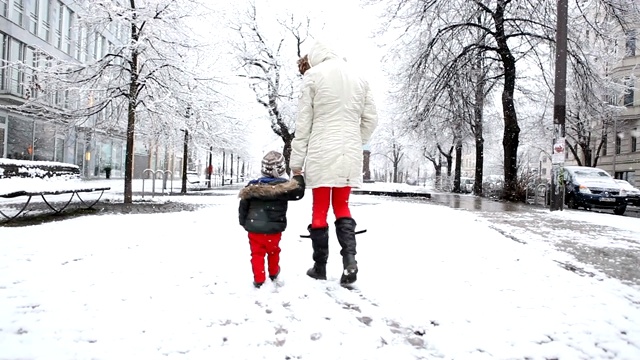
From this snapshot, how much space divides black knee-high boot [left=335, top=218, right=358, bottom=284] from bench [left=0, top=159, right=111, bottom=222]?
5.10 m

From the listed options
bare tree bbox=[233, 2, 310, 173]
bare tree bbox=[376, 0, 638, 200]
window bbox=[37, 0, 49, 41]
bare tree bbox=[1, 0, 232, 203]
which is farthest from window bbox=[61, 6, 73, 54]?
bare tree bbox=[376, 0, 638, 200]

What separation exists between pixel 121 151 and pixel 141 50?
97.0ft

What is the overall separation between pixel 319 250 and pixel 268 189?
673mm

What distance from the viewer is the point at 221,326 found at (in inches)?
91.7

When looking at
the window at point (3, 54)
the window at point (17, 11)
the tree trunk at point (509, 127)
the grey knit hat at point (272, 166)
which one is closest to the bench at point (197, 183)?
the window at point (3, 54)

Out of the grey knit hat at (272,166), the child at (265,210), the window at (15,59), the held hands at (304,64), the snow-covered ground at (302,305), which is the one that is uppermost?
the window at (15,59)

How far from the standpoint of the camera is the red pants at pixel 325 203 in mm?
3076

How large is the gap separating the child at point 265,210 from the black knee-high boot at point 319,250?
0.27 meters

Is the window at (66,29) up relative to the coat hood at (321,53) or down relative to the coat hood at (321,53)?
up

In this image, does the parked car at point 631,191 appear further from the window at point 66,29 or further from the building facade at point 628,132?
the window at point 66,29

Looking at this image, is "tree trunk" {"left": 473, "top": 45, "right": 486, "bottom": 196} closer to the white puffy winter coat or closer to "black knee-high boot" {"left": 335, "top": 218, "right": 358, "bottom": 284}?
the white puffy winter coat

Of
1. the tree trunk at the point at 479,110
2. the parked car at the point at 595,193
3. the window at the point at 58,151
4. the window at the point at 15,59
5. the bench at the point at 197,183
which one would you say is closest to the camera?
the parked car at the point at 595,193

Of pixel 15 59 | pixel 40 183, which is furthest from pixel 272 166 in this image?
pixel 15 59

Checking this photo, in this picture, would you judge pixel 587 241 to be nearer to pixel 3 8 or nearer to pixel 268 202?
pixel 268 202
